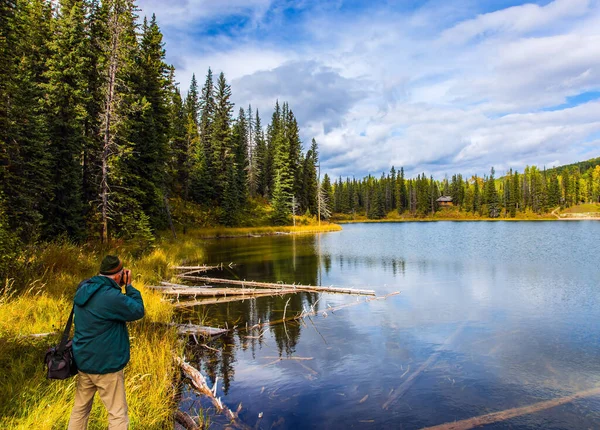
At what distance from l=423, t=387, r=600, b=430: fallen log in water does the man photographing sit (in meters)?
5.58

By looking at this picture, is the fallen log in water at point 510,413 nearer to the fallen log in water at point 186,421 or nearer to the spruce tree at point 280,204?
the fallen log in water at point 186,421

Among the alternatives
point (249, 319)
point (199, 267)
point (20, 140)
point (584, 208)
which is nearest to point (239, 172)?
point (199, 267)

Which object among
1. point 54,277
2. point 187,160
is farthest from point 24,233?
point 187,160

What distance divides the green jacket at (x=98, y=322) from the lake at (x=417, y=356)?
3205 mm

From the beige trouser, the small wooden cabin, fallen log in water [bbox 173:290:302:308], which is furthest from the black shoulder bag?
the small wooden cabin

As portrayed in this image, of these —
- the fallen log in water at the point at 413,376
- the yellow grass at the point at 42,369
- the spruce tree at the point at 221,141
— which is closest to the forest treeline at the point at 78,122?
the yellow grass at the point at 42,369

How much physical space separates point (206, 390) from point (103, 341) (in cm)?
372

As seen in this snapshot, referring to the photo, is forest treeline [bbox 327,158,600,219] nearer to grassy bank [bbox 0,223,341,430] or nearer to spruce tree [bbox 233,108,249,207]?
spruce tree [bbox 233,108,249,207]

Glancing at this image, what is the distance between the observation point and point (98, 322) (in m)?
4.66

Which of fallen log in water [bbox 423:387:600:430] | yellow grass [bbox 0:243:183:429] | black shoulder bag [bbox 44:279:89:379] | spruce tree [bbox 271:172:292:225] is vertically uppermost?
spruce tree [bbox 271:172:292:225]

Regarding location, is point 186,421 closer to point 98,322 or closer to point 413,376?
point 98,322

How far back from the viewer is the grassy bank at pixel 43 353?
5457 mm

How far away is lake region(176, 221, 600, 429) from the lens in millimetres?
7777

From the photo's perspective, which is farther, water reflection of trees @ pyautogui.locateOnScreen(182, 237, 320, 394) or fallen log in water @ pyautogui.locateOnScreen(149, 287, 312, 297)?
fallen log in water @ pyautogui.locateOnScreen(149, 287, 312, 297)
